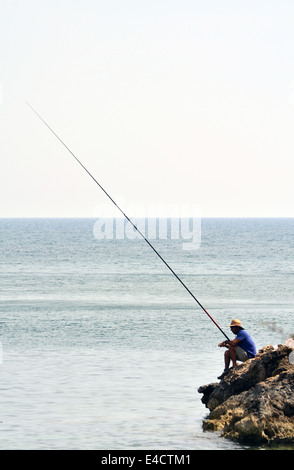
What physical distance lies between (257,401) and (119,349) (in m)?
9.72

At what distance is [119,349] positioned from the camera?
22688 mm

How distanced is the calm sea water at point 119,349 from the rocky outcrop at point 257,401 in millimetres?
311

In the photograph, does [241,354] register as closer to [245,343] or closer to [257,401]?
[245,343]

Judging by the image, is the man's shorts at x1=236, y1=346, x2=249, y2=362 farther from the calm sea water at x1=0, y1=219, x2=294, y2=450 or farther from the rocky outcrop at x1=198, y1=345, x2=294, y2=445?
the calm sea water at x1=0, y1=219, x2=294, y2=450

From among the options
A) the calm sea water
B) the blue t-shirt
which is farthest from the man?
the calm sea water

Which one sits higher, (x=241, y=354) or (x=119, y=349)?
(x=241, y=354)

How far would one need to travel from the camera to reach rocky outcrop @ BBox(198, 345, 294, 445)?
510 inches

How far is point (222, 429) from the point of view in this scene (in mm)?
13648

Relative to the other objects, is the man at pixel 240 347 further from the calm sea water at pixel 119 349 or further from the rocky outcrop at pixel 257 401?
the calm sea water at pixel 119 349

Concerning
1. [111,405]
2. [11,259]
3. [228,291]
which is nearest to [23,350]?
[111,405]

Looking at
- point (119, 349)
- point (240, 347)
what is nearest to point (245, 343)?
point (240, 347)

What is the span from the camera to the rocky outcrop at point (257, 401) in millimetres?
12953

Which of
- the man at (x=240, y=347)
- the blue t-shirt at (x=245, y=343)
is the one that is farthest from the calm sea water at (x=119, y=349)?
the blue t-shirt at (x=245, y=343)
